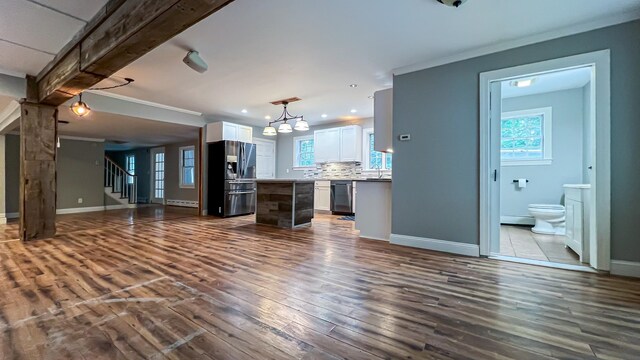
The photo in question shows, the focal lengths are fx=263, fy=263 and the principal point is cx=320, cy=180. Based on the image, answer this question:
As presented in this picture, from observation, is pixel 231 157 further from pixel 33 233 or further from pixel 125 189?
pixel 125 189

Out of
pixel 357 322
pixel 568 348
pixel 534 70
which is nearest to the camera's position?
pixel 568 348

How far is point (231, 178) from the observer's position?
252 inches

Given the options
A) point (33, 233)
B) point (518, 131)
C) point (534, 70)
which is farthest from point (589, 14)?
point (33, 233)

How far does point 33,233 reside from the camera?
3924mm

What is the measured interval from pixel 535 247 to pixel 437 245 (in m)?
1.39

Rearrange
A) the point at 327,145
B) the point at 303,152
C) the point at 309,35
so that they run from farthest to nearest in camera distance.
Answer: the point at 303,152
the point at 327,145
the point at 309,35

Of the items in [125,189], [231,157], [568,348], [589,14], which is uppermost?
[589,14]

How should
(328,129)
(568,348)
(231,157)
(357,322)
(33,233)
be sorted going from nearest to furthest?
(568,348) → (357,322) → (33,233) → (231,157) → (328,129)

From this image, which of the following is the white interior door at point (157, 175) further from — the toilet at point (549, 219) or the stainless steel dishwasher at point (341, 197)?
the toilet at point (549, 219)

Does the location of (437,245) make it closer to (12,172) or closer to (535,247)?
(535,247)

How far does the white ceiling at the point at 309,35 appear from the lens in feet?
7.79

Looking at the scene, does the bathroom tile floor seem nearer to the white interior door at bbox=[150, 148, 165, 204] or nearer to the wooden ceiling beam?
the wooden ceiling beam

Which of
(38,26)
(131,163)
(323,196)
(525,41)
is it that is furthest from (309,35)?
(131,163)

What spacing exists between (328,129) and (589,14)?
17.7 ft
